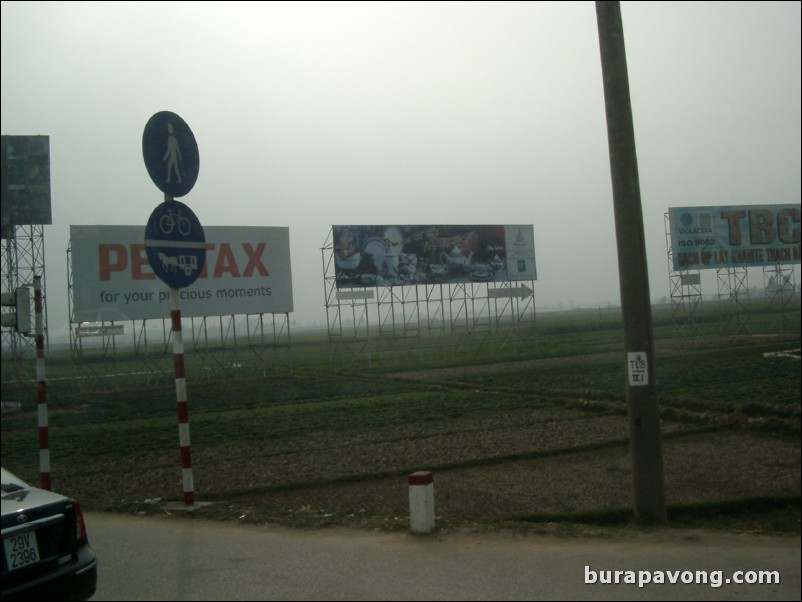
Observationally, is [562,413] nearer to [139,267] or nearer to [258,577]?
[258,577]

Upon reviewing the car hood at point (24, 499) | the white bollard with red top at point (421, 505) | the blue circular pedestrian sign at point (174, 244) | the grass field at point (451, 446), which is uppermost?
the blue circular pedestrian sign at point (174, 244)

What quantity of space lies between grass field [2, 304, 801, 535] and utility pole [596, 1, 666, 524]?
34.0 inches

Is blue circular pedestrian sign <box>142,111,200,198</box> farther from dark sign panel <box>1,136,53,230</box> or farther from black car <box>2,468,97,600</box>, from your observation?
black car <box>2,468,97,600</box>

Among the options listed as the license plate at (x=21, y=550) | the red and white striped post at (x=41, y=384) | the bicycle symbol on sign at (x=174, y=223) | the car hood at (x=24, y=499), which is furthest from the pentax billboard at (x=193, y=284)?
the license plate at (x=21, y=550)

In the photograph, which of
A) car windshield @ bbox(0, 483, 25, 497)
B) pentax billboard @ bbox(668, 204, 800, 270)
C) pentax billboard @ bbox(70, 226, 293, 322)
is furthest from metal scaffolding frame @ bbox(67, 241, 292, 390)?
car windshield @ bbox(0, 483, 25, 497)

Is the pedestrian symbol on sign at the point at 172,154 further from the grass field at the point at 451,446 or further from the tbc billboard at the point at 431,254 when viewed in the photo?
the tbc billboard at the point at 431,254

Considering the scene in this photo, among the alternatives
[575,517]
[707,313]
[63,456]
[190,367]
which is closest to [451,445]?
[575,517]

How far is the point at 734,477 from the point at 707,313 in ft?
106

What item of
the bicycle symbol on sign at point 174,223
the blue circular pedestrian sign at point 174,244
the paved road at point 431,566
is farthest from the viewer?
the bicycle symbol on sign at point 174,223

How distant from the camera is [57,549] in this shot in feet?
15.8

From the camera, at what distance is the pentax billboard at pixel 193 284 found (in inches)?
1104

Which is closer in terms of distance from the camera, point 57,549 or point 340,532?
point 57,549

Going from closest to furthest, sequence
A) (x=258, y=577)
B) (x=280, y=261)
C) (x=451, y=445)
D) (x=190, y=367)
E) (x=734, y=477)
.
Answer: (x=258, y=577)
(x=734, y=477)
(x=451, y=445)
(x=280, y=261)
(x=190, y=367)

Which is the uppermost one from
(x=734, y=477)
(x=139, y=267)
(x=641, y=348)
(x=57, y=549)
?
(x=139, y=267)
